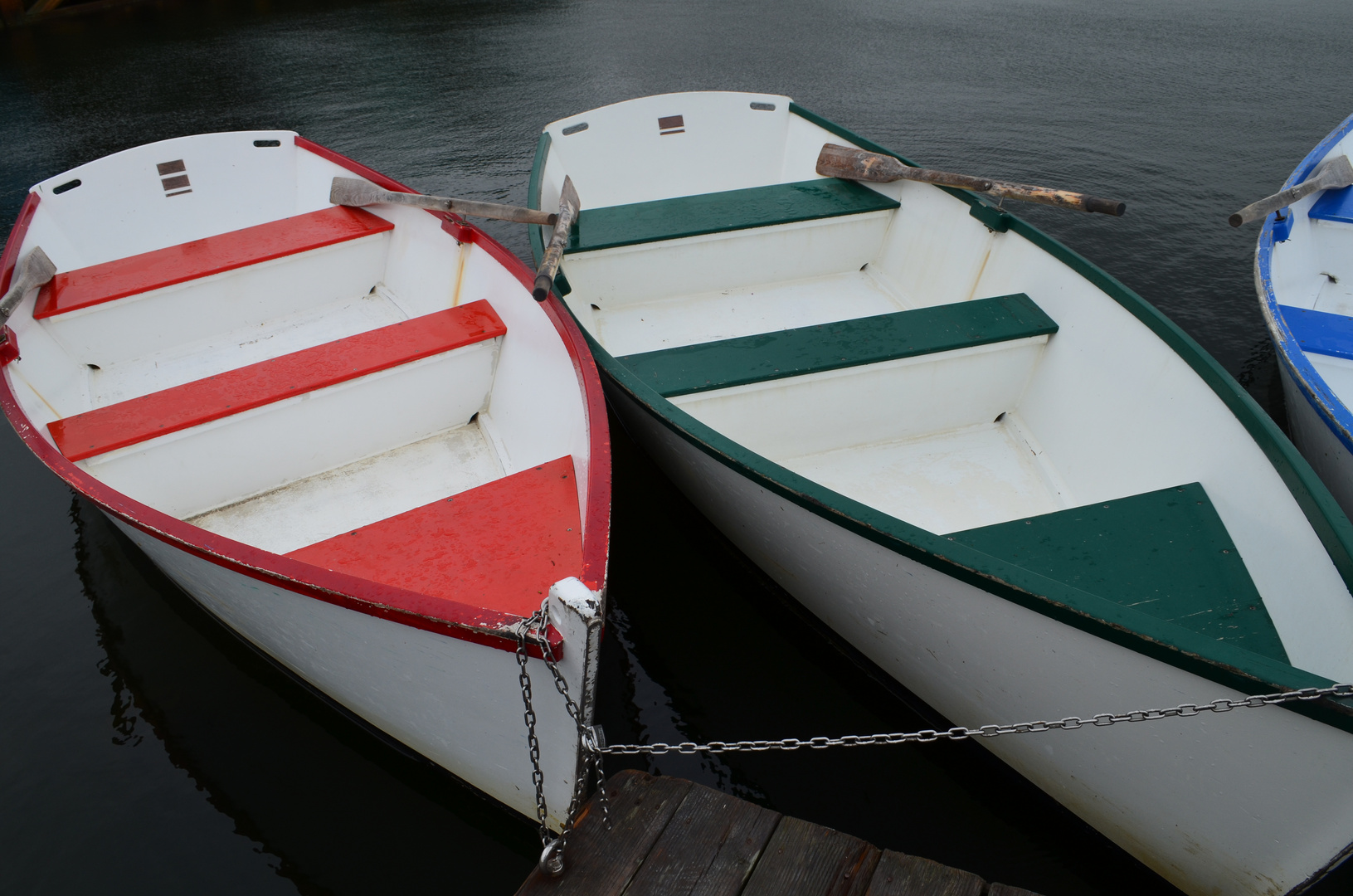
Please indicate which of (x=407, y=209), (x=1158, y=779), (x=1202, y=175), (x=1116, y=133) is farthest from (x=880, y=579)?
(x=1116, y=133)

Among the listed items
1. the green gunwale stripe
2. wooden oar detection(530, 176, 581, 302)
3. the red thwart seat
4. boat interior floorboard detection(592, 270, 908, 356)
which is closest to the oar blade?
wooden oar detection(530, 176, 581, 302)

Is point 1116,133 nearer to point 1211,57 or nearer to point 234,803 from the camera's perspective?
point 1211,57

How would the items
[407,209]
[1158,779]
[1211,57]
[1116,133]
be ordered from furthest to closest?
1. [1211,57]
2. [1116,133]
3. [407,209]
4. [1158,779]

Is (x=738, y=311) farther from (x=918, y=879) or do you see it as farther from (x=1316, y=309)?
(x=1316, y=309)

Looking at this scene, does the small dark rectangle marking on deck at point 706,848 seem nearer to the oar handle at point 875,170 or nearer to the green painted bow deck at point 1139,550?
the green painted bow deck at point 1139,550

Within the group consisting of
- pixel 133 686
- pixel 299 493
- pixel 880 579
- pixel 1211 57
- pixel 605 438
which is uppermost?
pixel 1211 57

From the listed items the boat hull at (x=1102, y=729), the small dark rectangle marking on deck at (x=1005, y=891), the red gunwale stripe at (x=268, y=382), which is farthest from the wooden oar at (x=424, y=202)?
the small dark rectangle marking on deck at (x=1005, y=891)

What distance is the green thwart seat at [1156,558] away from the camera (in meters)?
2.96

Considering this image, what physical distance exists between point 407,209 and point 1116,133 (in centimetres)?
961

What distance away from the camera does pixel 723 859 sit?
2766 millimetres

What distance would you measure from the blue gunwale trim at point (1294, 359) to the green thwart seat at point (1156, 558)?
1.23 meters

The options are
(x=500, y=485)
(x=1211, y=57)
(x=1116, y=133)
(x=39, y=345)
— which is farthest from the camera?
(x=1211, y=57)

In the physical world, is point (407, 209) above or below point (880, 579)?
above

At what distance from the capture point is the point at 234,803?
3.59m
